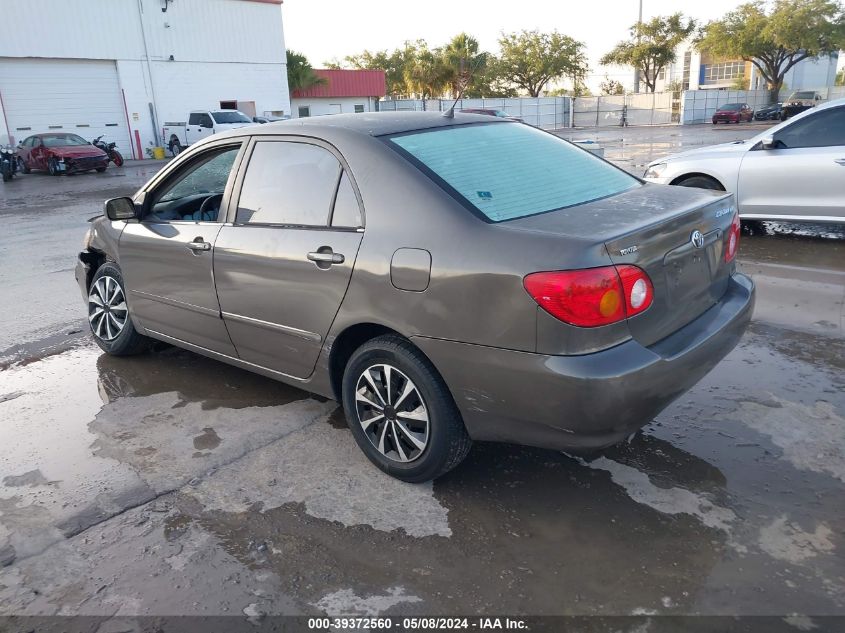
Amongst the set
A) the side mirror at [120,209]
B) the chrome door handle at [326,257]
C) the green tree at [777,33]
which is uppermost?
the green tree at [777,33]

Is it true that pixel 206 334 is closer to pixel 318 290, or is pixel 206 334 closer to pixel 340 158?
pixel 318 290

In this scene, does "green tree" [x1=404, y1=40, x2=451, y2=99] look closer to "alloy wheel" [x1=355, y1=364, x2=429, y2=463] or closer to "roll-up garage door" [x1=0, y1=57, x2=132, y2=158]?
"roll-up garage door" [x1=0, y1=57, x2=132, y2=158]

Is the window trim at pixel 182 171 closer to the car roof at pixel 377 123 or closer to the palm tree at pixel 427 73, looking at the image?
the car roof at pixel 377 123

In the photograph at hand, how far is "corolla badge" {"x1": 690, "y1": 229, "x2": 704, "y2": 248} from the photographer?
3.00 metres

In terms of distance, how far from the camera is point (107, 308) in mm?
4949

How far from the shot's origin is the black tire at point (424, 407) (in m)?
2.93

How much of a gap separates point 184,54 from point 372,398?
3323 centimetres

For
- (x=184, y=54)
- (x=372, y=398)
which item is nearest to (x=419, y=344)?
(x=372, y=398)

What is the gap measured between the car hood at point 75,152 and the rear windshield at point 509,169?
2211cm

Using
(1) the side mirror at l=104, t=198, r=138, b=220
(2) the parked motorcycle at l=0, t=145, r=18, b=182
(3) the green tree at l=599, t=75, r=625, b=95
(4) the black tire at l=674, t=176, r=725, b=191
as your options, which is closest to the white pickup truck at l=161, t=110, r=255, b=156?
(2) the parked motorcycle at l=0, t=145, r=18, b=182

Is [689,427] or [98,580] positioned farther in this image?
[689,427]

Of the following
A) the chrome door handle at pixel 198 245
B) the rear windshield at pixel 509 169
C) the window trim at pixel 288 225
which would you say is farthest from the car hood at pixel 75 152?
the rear windshield at pixel 509 169

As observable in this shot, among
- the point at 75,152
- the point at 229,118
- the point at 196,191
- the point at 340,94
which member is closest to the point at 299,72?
the point at 340,94

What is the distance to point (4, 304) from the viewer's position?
6582mm
